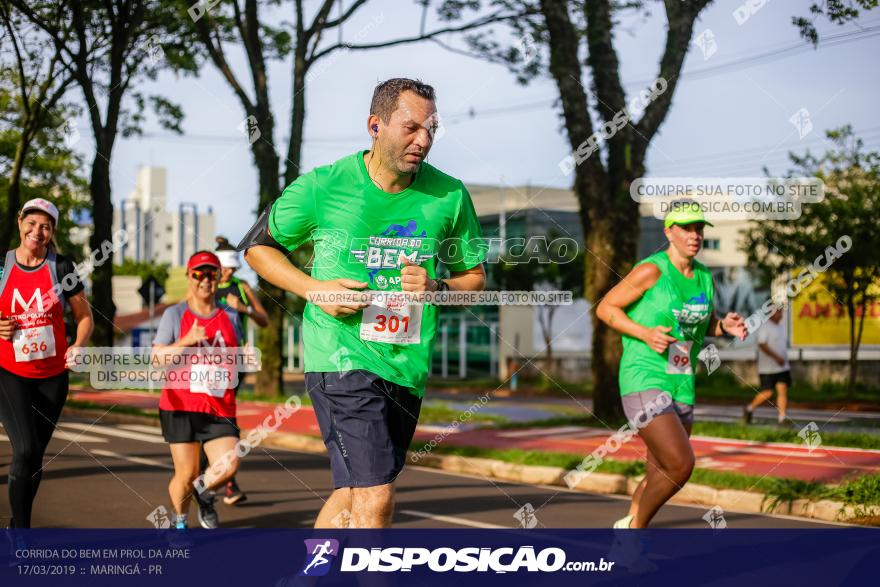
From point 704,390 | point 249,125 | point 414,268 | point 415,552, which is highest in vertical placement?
point 249,125

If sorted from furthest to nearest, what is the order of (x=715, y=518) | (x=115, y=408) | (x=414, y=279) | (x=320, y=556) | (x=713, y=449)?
(x=115, y=408)
(x=713, y=449)
(x=715, y=518)
(x=320, y=556)
(x=414, y=279)

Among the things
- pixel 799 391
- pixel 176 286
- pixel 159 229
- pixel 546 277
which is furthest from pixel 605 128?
pixel 159 229

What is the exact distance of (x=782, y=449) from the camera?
12766mm

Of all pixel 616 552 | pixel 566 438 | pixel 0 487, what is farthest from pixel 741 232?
pixel 616 552

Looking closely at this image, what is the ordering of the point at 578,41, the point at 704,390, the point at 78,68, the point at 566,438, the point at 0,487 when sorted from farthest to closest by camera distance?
1. the point at 704,390
2. the point at 78,68
3. the point at 578,41
4. the point at 566,438
5. the point at 0,487

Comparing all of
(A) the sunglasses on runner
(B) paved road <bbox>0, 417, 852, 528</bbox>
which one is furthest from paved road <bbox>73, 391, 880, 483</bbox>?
(A) the sunglasses on runner

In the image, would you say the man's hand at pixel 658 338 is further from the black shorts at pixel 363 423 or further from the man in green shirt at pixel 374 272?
the black shorts at pixel 363 423

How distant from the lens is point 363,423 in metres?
4.07

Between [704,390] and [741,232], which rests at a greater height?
[741,232]

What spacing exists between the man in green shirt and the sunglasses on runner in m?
2.62

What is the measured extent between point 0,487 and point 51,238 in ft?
13.3

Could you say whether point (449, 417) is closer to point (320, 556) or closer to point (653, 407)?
point (653, 407)

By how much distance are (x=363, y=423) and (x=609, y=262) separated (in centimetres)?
1205

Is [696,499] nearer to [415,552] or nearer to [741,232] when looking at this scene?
[415,552]
